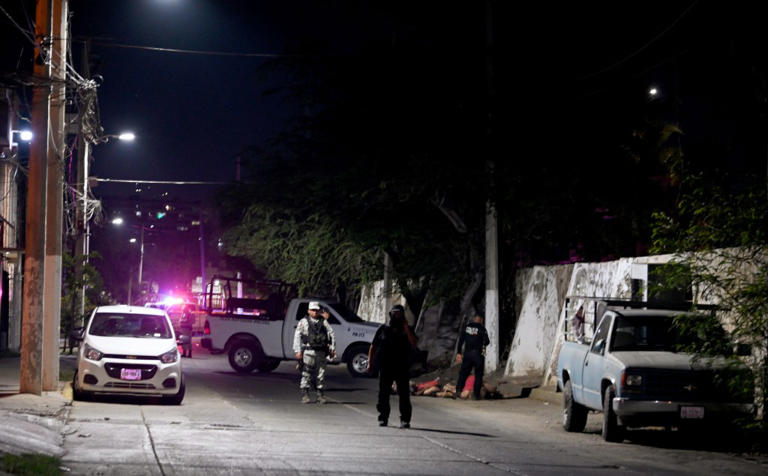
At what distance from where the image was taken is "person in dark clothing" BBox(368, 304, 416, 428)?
16.2m

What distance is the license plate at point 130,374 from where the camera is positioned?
18422 millimetres

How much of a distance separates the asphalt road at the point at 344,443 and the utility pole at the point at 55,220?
124 centimetres

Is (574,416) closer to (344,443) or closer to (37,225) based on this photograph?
(344,443)

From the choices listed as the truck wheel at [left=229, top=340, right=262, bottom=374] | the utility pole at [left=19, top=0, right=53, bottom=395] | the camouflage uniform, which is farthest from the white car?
the truck wheel at [left=229, top=340, right=262, bottom=374]

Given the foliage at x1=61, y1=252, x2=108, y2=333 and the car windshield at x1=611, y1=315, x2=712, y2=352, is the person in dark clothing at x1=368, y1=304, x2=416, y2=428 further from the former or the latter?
the foliage at x1=61, y1=252, x2=108, y2=333

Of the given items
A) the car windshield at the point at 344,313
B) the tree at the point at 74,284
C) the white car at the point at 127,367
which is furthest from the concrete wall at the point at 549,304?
the tree at the point at 74,284

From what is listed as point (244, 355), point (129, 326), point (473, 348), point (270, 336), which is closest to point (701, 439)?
point (473, 348)

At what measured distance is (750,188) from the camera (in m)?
13.9

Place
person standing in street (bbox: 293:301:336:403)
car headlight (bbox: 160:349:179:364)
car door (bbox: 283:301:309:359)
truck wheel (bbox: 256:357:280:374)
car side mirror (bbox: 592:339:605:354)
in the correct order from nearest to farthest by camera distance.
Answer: car side mirror (bbox: 592:339:605:354) < car headlight (bbox: 160:349:179:364) < person standing in street (bbox: 293:301:336:403) < car door (bbox: 283:301:309:359) < truck wheel (bbox: 256:357:280:374)

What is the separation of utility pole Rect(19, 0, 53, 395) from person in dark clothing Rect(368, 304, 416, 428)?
228 inches

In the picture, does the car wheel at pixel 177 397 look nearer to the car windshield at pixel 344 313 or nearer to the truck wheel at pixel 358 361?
the truck wheel at pixel 358 361

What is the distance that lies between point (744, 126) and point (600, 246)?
933cm

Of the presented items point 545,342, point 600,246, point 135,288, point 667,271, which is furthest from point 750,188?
point 135,288

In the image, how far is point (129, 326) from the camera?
20141 millimetres
